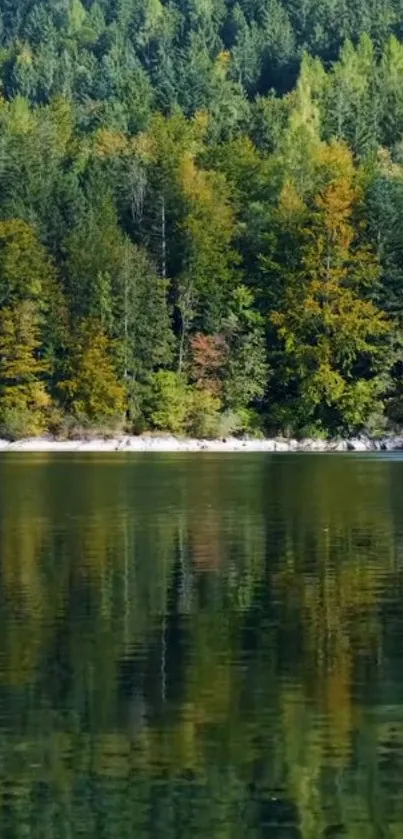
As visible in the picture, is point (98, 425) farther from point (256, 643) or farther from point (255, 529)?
point (256, 643)

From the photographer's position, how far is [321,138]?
134500mm

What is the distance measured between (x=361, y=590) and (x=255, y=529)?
1056 cm

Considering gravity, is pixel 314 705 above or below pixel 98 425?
below

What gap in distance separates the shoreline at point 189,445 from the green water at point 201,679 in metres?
50.7

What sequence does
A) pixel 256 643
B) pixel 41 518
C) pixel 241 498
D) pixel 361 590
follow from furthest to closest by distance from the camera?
pixel 241 498 < pixel 41 518 < pixel 361 590 < pixel 256 643

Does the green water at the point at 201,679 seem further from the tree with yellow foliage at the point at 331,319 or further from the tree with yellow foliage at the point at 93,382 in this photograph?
the tree with yellow foliage at the point at 331,319

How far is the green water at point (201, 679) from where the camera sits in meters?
13.6

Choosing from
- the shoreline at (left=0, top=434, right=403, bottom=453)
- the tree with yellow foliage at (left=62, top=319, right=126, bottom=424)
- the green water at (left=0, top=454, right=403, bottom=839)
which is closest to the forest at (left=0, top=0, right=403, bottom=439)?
the tree with yellow foliage at (left=62, top=319, right=126, bottom=424)

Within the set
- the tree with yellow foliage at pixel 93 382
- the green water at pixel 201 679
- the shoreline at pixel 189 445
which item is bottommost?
the green water at pixel 201 679

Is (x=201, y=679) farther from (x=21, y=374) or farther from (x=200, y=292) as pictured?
(x=200, y=292)

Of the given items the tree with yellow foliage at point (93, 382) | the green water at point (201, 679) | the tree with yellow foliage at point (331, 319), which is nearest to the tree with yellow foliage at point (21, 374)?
the tree with yellow foliage at point (93, 382)

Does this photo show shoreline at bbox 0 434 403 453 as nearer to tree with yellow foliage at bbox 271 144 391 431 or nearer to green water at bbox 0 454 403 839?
tree with yellow foliage at bbox 271 144 391 431

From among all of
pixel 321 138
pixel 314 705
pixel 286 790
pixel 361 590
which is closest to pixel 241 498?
pixel 361 590

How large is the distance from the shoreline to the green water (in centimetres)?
5070
